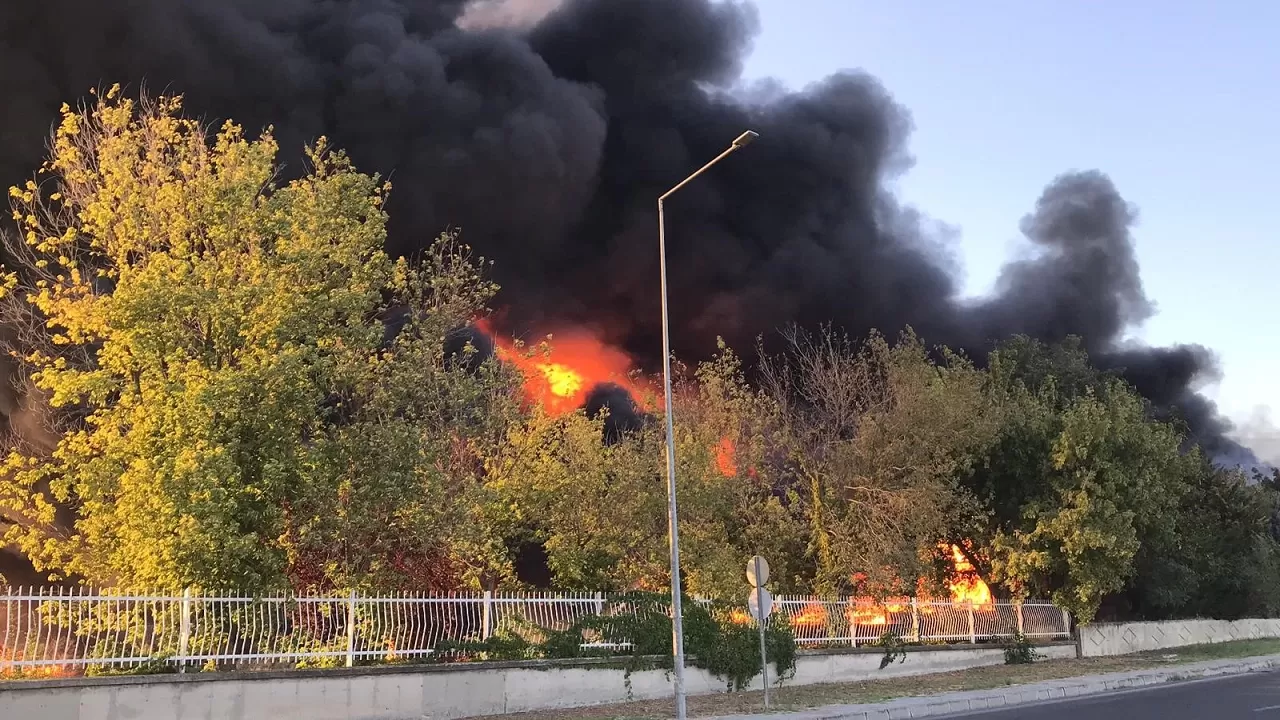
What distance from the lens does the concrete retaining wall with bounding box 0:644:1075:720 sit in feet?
40.4

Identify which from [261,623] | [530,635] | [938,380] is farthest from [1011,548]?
[261,623]

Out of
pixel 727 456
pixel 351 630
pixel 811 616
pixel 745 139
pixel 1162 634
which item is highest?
pixel 745 139

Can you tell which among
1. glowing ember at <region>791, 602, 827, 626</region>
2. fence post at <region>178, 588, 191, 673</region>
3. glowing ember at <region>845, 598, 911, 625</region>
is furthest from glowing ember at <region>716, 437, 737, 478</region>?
fence post at <region>178, 588, 191, 673</region>

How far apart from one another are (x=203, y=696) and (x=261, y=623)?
166 cm

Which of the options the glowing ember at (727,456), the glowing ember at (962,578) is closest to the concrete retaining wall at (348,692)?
the glowing ember at (727,456)

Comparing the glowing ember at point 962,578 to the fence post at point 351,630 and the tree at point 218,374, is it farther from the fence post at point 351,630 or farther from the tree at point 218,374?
the fence post at point 351,630

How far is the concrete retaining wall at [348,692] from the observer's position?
12305mm

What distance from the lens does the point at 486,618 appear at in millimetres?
17375

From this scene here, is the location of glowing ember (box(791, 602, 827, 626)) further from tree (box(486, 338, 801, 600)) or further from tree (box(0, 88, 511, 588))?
tree (box(0, 88, 511, 588))

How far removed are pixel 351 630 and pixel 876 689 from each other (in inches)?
464

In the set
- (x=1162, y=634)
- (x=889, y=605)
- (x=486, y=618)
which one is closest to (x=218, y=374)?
(x=486, y=618)

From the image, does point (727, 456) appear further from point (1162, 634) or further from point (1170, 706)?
point (1162, 634)

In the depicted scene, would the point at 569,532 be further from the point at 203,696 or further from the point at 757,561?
the point at 203,696

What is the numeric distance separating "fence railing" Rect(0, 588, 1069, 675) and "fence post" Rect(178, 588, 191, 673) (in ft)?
0.05
